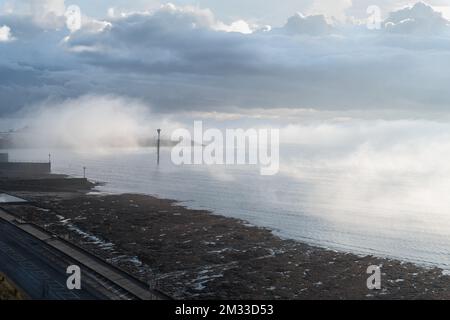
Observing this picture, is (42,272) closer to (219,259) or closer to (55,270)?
(55,270)

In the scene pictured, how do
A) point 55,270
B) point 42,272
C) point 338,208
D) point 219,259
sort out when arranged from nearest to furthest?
point 42,272 → point 55,270 → point 219,259 → point 338,208

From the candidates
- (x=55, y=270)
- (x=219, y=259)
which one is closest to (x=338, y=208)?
(x=219, y=259)

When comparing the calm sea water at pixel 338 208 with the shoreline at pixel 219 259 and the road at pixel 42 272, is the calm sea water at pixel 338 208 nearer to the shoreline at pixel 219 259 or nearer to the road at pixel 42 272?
the shoreline at pixel 219 259

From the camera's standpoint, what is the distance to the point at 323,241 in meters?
70.0

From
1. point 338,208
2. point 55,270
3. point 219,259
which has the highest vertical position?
point 55,270

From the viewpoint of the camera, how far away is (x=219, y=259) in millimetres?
54844

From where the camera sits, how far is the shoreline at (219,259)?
44.8 meters

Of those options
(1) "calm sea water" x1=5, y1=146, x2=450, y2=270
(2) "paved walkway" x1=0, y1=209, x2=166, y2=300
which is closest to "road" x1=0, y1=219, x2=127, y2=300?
(2) "paved walkway" x1=0, y1=209, x2=166, y2=300

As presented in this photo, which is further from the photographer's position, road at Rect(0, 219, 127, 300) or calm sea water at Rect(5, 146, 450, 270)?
calm sea water at Rect(5, 146, 450, 270)

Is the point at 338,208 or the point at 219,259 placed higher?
the point at 219,259

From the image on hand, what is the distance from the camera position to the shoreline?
44.8 meters

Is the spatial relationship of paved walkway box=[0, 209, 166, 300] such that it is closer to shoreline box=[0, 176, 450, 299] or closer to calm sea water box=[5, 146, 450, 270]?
shoreline box=[0, 176, 450, 299]

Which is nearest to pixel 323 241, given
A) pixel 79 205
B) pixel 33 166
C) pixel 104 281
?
pixel 104 281
